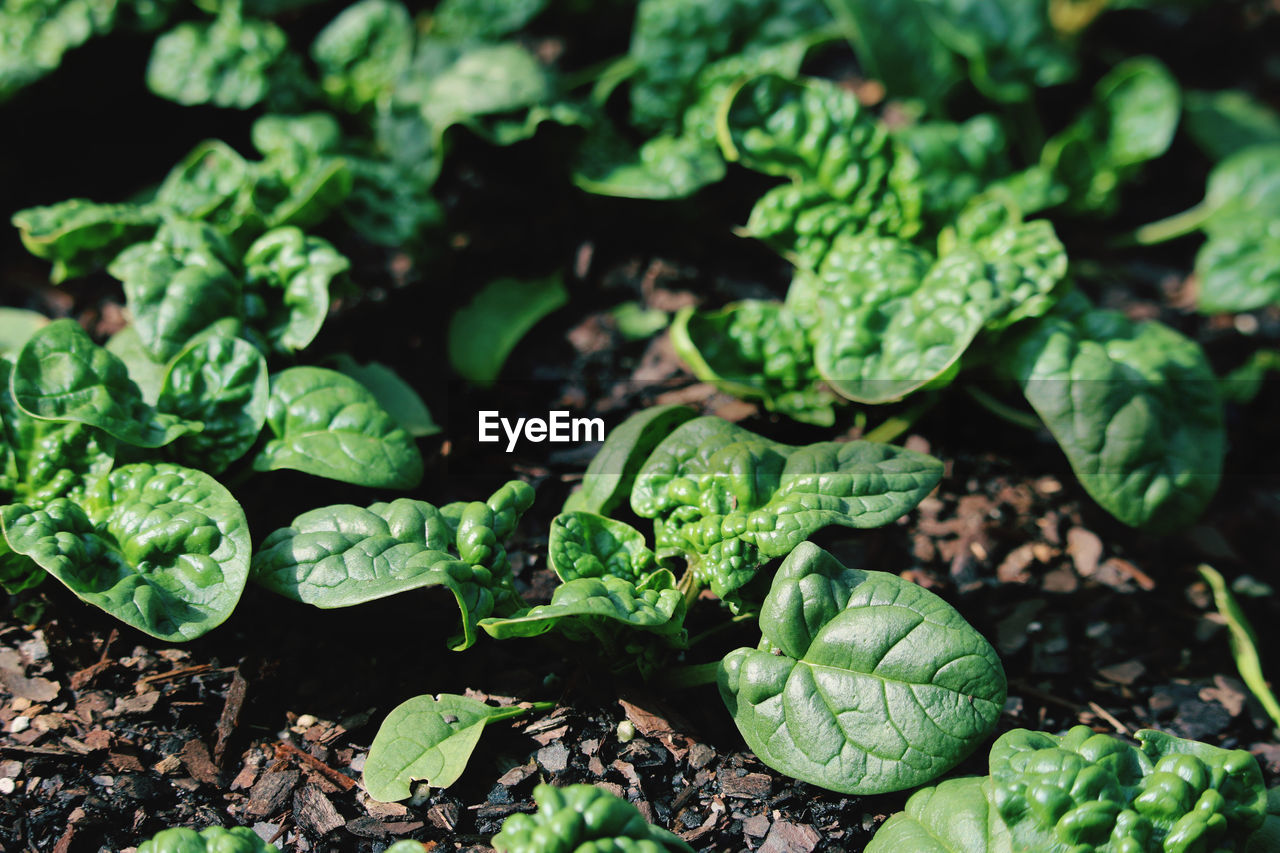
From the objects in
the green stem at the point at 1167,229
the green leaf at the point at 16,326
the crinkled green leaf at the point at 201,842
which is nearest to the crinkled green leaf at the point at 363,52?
the green leaf at the point at 16,326

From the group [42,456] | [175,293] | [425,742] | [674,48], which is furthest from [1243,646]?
[42,456]

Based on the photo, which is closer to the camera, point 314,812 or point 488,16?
point 314,812

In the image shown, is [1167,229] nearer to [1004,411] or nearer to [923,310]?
[1004,411]

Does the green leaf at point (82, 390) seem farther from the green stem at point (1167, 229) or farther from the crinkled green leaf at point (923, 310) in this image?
the green stem at point (1167, 229)

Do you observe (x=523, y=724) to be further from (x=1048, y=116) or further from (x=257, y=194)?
(x=1048, y=116)

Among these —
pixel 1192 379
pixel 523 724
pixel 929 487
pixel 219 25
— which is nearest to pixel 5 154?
pixel 219 25

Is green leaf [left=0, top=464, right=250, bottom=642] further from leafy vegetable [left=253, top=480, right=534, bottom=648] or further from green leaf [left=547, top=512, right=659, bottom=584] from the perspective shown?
green leaf [left=547, top=512, right=659, bottom=584]
